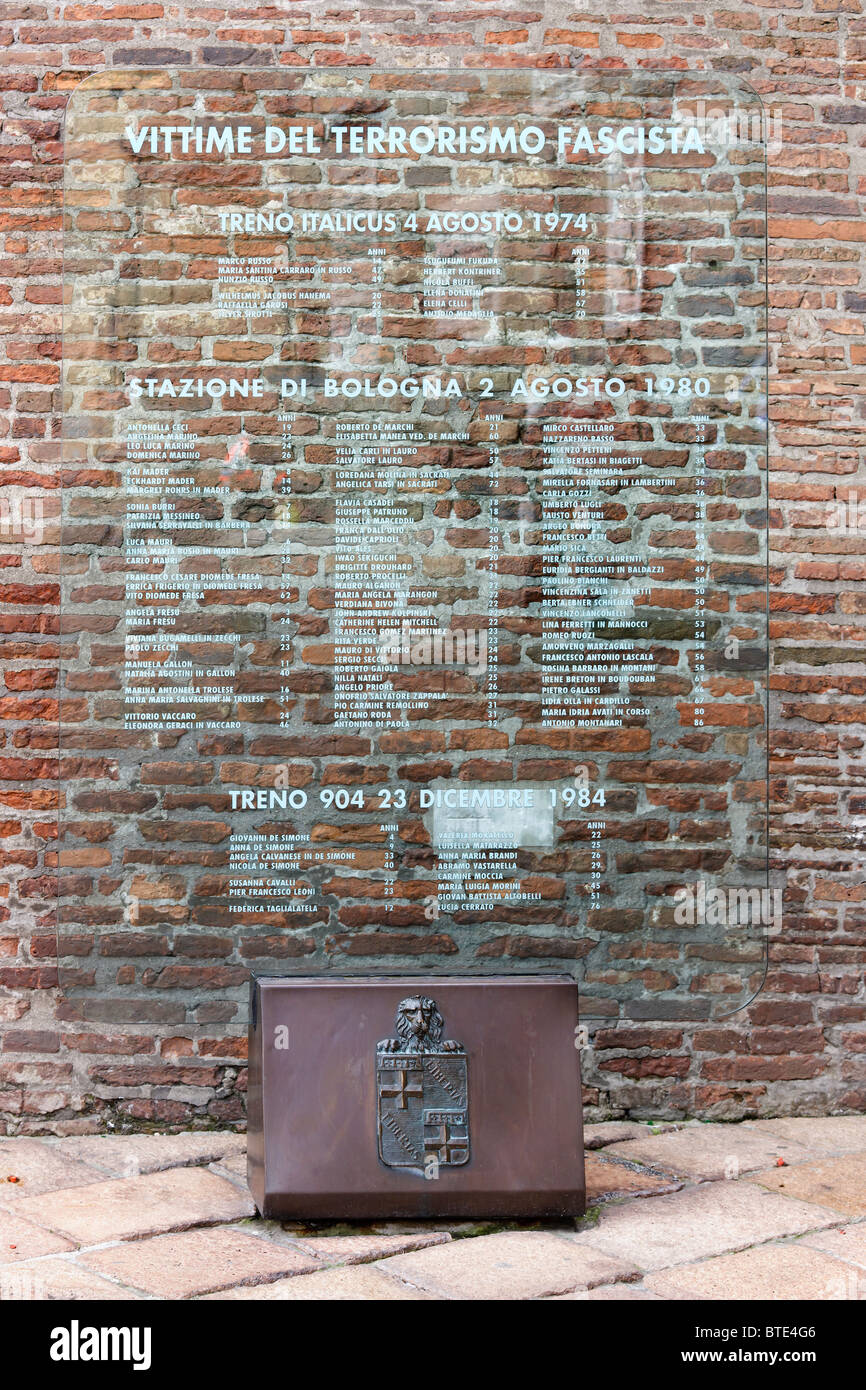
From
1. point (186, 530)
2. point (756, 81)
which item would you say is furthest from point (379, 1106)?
point (756, 81)

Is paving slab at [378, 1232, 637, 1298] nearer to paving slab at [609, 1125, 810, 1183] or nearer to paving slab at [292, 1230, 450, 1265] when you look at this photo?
paving slab at [292, 1230, 450, 1265]

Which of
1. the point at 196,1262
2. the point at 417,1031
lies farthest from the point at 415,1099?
the point at 196,1262

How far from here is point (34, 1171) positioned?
3.01 metres

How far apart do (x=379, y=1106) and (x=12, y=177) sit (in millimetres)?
2503

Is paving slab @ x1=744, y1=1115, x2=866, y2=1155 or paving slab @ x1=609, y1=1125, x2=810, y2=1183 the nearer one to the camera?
paving slab @ x1=609, y1=1125, x2=810, y2=1183

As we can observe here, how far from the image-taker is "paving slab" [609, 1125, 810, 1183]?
3.06 meters

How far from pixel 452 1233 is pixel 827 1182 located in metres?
0.97

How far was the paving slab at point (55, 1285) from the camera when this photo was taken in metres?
2.27

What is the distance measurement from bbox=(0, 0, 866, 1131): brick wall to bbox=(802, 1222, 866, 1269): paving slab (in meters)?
0.70

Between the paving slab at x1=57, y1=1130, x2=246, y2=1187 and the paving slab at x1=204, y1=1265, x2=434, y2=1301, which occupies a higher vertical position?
the paving slab at x1=57, y1=1130, x2=246, y2=1187
